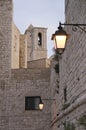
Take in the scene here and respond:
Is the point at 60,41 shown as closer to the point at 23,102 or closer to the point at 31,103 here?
the point at 23,102

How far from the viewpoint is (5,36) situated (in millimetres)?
26328

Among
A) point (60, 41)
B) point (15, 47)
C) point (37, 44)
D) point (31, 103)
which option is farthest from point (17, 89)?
point (37, 44)

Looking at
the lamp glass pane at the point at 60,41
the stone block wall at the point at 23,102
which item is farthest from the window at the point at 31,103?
the lamp glass pane at the point at 60,41

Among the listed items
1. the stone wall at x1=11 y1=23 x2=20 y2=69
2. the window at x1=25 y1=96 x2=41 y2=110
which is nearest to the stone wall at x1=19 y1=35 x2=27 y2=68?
the stone wall at x1=11 y1=23 x2=20 y2=69

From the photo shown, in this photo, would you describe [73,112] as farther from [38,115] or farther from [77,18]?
[38,115]

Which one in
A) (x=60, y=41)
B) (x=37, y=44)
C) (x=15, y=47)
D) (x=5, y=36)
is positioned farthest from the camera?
(x=37, y=44)

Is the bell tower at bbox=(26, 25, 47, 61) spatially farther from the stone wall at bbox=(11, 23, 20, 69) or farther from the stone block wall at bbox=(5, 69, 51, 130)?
the stone block wall at bbox=(5, 69, 51, 130)

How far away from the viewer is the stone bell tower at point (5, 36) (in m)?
25.8

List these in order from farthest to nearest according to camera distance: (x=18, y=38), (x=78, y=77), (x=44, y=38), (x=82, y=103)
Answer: (x=44, y=38)
(x=18, y=38)
(x=78, y=77)
(x=82, y=103)

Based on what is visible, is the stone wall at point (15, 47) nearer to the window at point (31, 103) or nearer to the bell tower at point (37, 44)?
the window at point (31, 103)

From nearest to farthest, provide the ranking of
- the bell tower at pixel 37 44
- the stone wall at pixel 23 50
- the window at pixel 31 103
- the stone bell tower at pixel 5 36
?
the window at pixel 31 103 → the stone bell tower at pixel 5 36 → the stone wall at pixel 23 50 → the bell tower at pixel 37 44

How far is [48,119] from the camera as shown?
2486 cm

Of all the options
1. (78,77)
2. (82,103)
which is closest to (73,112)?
(78,77)

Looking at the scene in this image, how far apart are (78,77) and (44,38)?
186 ft
